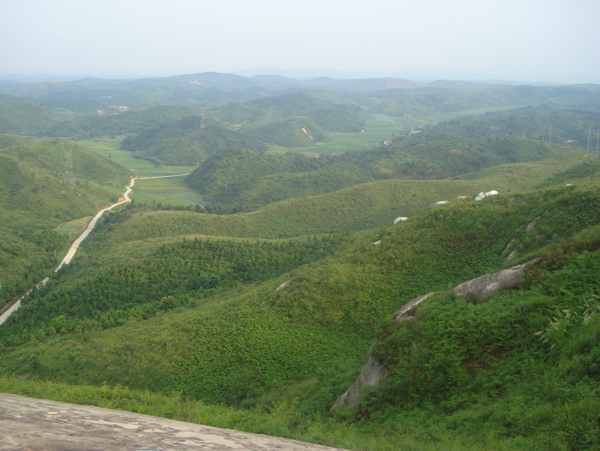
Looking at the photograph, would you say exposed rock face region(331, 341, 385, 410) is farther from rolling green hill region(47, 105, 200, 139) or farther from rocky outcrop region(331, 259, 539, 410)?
rolling green hill region(47, 105, 200, 139)

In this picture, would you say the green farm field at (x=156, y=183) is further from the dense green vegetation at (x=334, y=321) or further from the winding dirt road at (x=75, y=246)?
the dense green vegetation at (x=334, y=321)

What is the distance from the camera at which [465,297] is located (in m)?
14.3

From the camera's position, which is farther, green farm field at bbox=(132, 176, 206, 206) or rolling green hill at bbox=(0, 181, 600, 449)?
green farm field at bbox=(132, 176, 206, 206)

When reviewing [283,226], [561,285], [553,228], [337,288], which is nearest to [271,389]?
[337,288]

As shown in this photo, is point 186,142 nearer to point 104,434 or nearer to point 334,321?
point 334,321

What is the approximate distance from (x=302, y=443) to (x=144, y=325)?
2058cm

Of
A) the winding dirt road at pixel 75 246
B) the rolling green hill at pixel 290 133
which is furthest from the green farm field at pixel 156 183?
the rolling green hill at pixel 290 133

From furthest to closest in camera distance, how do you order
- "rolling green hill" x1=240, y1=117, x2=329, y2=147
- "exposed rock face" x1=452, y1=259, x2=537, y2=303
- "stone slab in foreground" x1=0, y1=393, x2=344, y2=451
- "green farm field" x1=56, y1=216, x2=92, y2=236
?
"rolling green hill" x1=240, y1=117, x2=329, y2=147
"green farm field" x1=56, y1=216, x2=92, y2=236
"exposed rock face" x1=452, y1=259, x2=537, y2=303
"stone slab in foreground" x1=0, y1=393, x2=344, y2=451

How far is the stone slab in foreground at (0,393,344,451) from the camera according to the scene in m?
7.46

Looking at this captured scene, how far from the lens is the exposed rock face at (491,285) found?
1380 centimetres

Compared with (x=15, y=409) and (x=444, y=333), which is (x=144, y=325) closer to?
(x=15, y=409)

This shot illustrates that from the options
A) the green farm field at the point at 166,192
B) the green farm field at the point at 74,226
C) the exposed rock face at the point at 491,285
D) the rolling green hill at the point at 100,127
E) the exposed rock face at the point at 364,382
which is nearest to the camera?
the exposed rock face at the point at 364,382

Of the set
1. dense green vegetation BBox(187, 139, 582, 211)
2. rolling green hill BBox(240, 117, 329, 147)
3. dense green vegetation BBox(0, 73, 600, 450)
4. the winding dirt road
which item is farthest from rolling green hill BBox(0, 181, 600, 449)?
rolling green hill BBox(240, 117, 329, 147)

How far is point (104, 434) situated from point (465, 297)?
37.1ft
